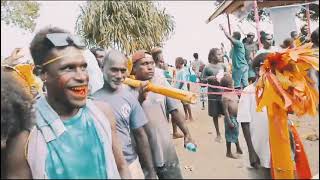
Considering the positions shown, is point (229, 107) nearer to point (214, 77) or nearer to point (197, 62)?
point (214, 77)

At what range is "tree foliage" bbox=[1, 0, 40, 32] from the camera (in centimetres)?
2378

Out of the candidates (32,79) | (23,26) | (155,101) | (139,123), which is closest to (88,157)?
(139,123)

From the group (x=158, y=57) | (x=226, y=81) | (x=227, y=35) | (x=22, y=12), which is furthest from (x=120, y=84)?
(x=22, y=12)

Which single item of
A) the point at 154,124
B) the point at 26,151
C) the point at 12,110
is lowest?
the point at 154,124

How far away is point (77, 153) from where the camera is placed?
2291 mm

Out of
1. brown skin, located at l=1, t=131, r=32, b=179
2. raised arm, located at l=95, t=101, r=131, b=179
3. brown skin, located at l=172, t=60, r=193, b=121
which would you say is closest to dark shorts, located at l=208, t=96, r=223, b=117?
brown skin, located at l=172, t=60, r=193, b=121

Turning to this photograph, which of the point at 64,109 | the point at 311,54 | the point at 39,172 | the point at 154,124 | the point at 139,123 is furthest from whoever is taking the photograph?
the point at 154,124

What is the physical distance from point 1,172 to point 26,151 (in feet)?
0.45

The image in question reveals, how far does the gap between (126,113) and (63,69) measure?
1.00 m

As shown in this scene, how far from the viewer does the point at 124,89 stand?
3.54m

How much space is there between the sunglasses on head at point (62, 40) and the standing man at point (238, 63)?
5.71 meters

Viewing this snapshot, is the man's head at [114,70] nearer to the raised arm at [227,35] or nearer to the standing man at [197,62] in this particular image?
the raised arm at [227,35]

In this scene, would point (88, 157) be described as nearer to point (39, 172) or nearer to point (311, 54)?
point (39, 172)

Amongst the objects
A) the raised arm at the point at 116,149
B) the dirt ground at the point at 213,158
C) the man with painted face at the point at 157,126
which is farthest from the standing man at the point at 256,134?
the raised arm at the point at 116,149
